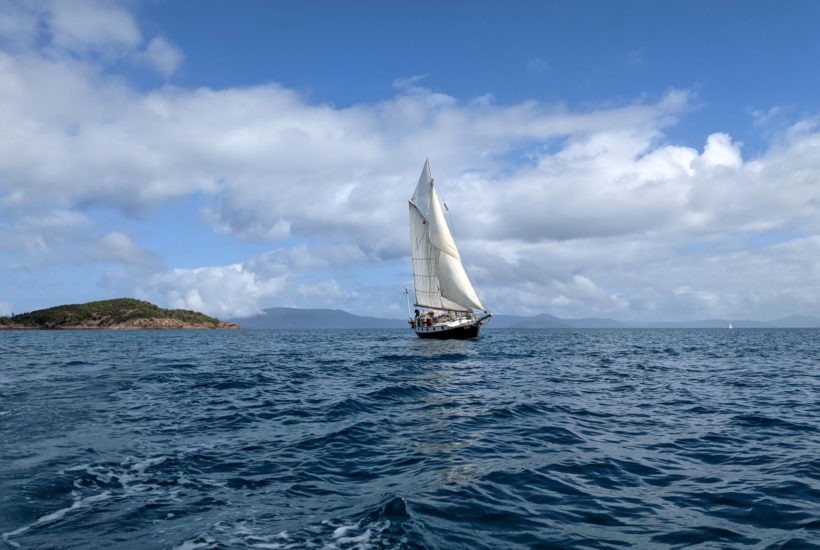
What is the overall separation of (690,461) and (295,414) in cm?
1322

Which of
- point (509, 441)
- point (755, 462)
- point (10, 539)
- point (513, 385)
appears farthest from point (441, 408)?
point (10, 539)

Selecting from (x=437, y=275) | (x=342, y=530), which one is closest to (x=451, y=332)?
(x=437, y=275)

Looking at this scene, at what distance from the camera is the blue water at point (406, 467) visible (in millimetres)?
8734

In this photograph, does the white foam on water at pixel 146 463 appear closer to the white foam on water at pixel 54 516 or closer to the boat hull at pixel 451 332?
the white foam on water at pixel 54 516

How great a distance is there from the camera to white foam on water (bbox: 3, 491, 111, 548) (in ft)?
27.8

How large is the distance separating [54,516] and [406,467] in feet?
23.9

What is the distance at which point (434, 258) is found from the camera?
74688mm

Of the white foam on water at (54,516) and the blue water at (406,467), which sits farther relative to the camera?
the blue water at (406,467)

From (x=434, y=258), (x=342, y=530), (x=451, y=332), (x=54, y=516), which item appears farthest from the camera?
(x=434, y=258)

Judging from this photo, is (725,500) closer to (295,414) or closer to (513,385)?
(295,414)

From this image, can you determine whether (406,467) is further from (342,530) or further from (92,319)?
(92,319)

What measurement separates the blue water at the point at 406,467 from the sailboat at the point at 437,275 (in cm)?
4808

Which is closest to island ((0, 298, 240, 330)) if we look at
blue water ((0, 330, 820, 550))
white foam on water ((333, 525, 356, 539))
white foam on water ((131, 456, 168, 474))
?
blue water ((0, 330, 820, 550))

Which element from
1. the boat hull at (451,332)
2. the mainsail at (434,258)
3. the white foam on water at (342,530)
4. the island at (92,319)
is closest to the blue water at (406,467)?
the white foam on water at (342,530)
